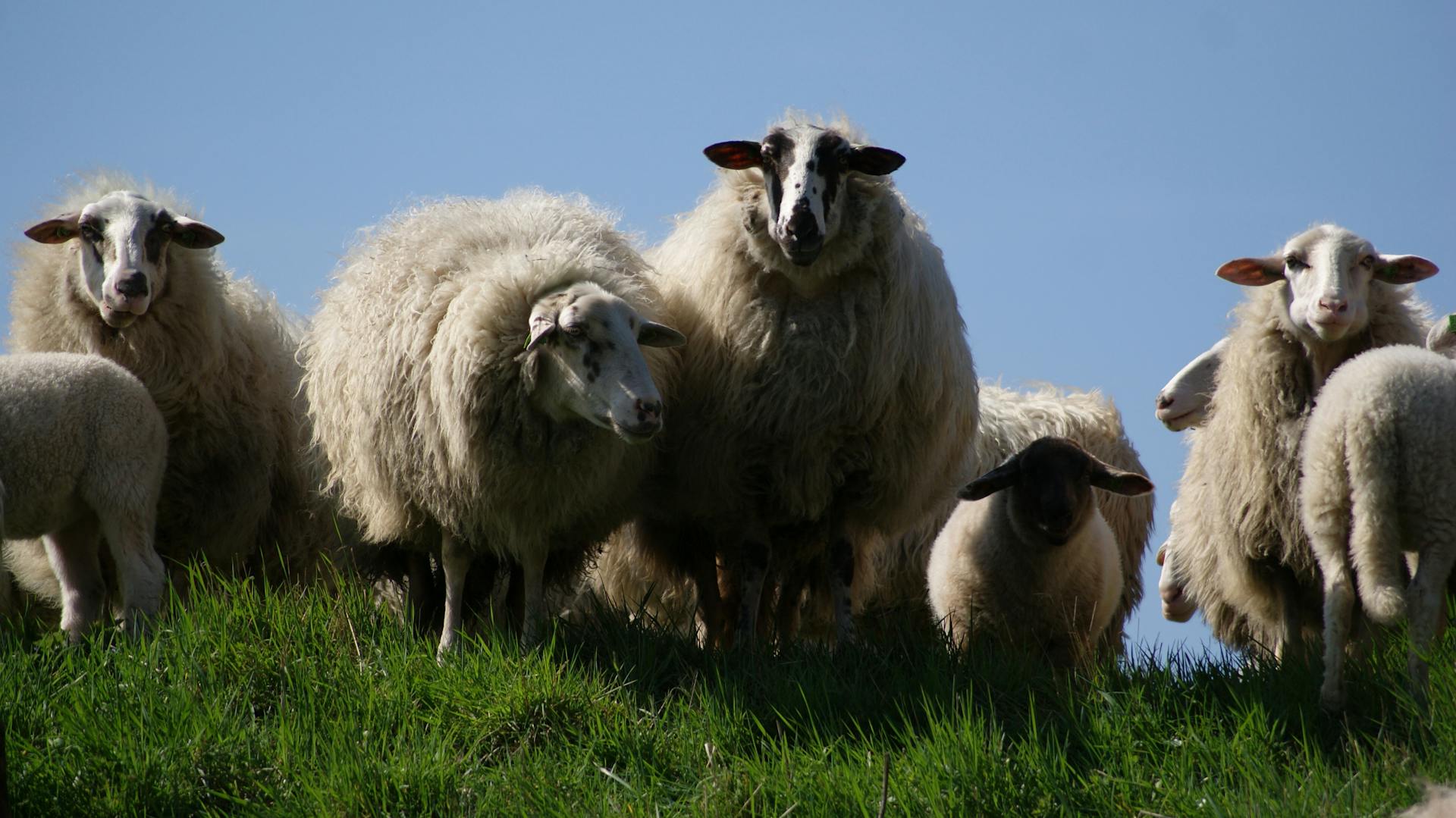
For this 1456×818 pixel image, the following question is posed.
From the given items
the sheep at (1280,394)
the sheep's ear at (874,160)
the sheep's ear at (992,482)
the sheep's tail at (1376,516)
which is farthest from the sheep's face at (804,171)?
the sheep's tail at (1376,516)

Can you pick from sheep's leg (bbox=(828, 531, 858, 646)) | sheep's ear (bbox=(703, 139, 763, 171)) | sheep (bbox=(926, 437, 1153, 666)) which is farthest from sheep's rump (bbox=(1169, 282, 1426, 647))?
sheep's ear (bbox=(703, 139, 763, 171))

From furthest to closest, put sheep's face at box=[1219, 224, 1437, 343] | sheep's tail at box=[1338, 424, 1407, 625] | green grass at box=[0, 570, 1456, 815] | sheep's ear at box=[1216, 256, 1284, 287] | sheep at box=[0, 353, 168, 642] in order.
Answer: sheep's ear at box=[1216, 256, 1284, 287], sheep at box=[0, 353, 168, 642], sheep's face at box=[1219, 224, 1437, 343], sheep's tail at box=[1338, 424, 1407, 625], green grass at box=[0, 570, 1456, 815]

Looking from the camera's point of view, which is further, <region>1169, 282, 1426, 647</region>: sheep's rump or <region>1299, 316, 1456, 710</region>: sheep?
<region>1169, 282, 1426, 647</region>: sheep's rump

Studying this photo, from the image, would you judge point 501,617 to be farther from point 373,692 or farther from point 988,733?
point 988,733

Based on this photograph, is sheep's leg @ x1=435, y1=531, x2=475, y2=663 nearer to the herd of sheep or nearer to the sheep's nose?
the herd of sheep

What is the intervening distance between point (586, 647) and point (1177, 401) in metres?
2.99

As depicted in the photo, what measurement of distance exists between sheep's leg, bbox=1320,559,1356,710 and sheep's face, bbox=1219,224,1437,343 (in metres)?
1.25

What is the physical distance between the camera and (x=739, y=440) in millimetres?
6254

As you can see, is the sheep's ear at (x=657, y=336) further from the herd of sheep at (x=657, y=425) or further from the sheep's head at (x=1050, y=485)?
the sheep's head at (x=1050, y=485)

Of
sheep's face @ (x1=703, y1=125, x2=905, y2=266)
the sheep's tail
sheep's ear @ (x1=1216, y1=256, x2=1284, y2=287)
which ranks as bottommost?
the sheep's tail

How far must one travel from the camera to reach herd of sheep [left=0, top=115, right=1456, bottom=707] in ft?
18.6

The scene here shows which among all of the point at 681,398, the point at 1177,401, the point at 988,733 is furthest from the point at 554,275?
the point at 1177,401

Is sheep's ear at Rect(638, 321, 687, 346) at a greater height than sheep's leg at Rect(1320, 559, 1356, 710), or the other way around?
sheep's ear at Rect(638, 321, 687, 346)

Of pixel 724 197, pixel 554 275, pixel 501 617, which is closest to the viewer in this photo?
pixel 554 275
